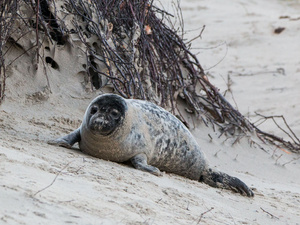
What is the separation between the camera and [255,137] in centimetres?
720

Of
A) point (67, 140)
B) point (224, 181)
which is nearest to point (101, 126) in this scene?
point (67, 140)

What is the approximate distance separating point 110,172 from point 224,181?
126 cm

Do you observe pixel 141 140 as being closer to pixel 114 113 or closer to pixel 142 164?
pixel 142 164

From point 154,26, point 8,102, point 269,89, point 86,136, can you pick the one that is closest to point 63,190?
point 86,136

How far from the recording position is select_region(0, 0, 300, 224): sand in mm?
2826

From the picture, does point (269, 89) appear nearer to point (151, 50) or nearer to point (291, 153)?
point (291, 153)

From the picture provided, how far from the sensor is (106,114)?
4.47m

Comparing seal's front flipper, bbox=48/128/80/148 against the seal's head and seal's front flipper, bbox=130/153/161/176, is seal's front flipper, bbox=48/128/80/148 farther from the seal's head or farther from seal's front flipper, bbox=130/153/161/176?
seal's front flipper, bbox=130/153/161/176

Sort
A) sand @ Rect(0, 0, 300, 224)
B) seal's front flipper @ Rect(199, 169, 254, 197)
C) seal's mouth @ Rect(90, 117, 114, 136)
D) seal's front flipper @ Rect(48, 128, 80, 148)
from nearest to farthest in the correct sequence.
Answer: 1. sand @ Rect(0, 0, 300, 224)
2. seal's mouth @ Rect(90, 117, 114, 136)
3. seal's front flipper @ Rect(48, 128, 80, 148)
4. seal's front flipper @ Rect(199, 169, 254, 197)

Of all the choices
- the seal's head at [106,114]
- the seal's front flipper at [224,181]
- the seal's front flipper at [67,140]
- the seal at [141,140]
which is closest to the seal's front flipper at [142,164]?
the seal at [141,140]

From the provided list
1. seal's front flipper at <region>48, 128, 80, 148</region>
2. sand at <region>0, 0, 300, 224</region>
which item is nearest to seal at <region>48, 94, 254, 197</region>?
seal's front flipper at <region>48, 128, 80, 148</region>

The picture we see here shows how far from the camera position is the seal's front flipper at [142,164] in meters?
4.46

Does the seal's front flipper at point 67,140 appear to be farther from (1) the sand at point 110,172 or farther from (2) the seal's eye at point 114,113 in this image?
(2) the seal's eye at point 114,113

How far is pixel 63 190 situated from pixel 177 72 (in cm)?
408
